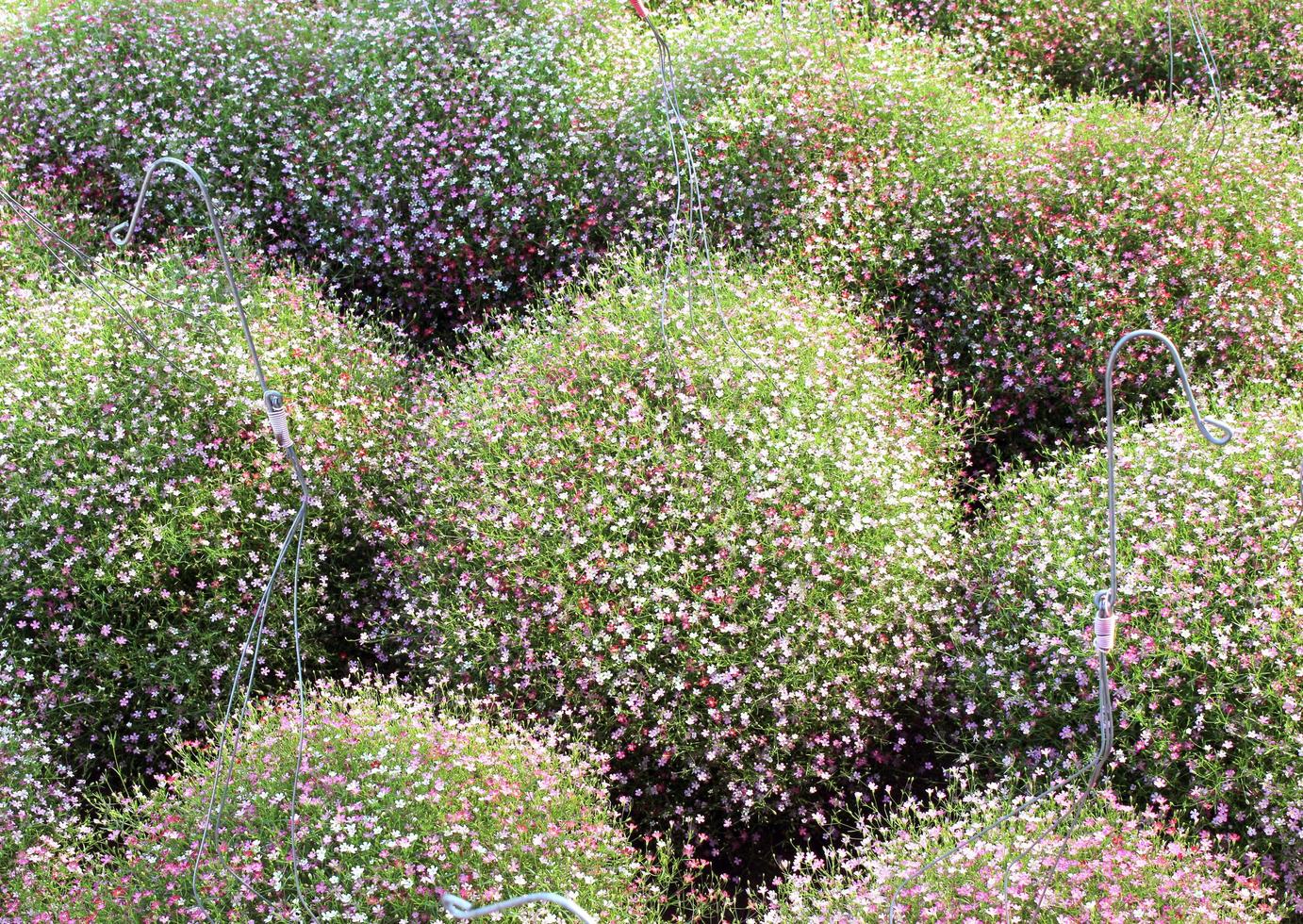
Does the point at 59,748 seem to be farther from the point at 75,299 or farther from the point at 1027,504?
the point at 1027,504

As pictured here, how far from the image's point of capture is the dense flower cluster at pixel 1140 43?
755 centimetres

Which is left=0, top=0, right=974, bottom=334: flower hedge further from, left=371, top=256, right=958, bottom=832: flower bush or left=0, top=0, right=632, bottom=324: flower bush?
left=371, top=256, right=958, bottom=832: flower bush

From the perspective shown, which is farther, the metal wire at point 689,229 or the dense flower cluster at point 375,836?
the metal wire at point 689,229

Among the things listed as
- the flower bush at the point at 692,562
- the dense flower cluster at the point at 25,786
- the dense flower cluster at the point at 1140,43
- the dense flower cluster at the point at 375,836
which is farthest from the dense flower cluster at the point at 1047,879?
the dense flower cluster at the point at 1140,43

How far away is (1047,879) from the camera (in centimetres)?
338

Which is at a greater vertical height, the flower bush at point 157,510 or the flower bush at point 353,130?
the flower bush at point 353,130

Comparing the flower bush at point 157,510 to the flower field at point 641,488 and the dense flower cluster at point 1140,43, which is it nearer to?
the flower field at point 641,488

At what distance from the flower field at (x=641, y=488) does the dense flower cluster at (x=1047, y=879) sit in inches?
0.8

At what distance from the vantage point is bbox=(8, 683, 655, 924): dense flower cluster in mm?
3508

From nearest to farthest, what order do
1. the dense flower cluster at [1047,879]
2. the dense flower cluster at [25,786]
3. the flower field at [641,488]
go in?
the dense flower cluster at [1047,879]
the flower field at [641,488]
the dense flower cluster at [25,786]

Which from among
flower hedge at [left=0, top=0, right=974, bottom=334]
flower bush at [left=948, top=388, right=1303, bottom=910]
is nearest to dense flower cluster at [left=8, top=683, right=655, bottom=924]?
flower bush at [left=948, top=388, right=1303, bottom=910]

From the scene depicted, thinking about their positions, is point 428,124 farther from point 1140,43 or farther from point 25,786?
point 1140,43

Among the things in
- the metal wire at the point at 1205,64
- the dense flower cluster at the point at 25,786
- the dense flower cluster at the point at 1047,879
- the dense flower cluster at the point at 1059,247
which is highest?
the metal wire at the point at 1205,64

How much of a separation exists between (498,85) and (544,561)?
3.41m
